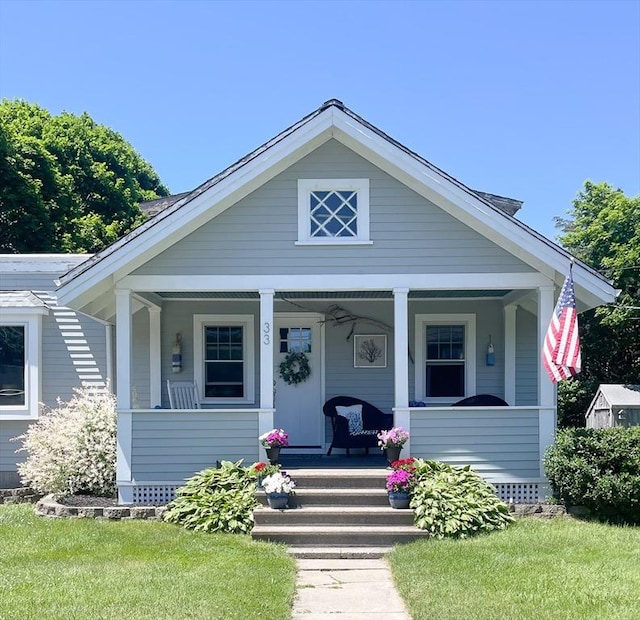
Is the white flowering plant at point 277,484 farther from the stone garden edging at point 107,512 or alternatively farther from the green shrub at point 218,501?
the stone garden edging at point 107,512

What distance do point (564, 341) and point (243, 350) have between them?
Result: 5505mm

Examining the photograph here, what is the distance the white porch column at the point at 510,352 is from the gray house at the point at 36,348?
6541 mm

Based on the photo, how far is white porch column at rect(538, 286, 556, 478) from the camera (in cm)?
985

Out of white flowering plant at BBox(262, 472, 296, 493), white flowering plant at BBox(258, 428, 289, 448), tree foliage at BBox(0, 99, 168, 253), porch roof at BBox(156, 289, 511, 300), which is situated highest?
tree foliage at BBox(0, 99, 168, 253)

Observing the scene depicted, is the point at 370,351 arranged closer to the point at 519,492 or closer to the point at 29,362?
the point at 519,492

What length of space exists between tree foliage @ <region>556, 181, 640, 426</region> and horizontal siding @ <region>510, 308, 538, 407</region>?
5.20 metres

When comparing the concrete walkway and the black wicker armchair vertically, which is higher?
the black wicker armchair

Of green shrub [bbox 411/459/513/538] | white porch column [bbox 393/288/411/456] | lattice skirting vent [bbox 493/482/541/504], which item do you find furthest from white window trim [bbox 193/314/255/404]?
lattice skirting vent [bbox 493/482/541/504]

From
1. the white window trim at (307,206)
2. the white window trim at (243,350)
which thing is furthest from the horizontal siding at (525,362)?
the white window trim at (243,350)

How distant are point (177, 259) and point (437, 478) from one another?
4.38 metres

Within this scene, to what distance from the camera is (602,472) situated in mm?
9086

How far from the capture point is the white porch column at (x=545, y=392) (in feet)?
32.3

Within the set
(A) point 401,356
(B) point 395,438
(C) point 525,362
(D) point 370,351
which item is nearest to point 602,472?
(B) point 395,438

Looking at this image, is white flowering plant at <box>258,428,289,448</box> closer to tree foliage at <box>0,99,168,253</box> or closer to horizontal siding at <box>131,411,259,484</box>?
horizontal siding at <box>131,411,259,484</box>
